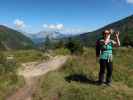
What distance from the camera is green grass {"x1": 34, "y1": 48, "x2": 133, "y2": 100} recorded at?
10539 millimetres

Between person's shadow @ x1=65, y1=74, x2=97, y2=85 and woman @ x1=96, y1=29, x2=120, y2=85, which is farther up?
woman @ x1=96, y1=29, x2=120, y2=85

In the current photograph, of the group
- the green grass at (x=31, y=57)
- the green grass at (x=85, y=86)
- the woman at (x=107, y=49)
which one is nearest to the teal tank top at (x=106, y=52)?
the woman at (x=107, y=49)

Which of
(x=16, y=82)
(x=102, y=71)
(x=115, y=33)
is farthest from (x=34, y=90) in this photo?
(x=115, y=33)

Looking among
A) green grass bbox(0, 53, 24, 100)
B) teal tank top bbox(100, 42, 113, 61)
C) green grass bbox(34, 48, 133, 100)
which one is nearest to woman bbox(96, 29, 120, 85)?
teal tank top bbox(100, 42, 113, 61)

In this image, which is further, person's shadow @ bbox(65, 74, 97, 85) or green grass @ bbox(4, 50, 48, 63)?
green grass @ bbox(4, 50, 48, 63)

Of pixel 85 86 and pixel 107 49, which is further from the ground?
pixel 107 49

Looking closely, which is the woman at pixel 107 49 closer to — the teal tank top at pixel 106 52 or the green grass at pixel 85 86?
the teal tank top at pixel 106 52

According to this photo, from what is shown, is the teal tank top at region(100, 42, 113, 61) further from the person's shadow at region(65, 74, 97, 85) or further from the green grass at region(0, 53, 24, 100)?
the green grass at region(0, 53, 24, 100)

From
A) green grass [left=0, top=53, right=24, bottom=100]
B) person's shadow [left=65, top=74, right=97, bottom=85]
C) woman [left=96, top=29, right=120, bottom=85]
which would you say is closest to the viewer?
woman [left=96, top=29, right=120, bottom=85]

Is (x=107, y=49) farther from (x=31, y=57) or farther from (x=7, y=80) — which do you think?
(x=31, y=57)

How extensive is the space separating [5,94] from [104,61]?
511 cm

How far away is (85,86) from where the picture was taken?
11.5m

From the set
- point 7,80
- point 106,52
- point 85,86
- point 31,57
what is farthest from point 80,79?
point 31,57

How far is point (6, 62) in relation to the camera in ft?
59.7
